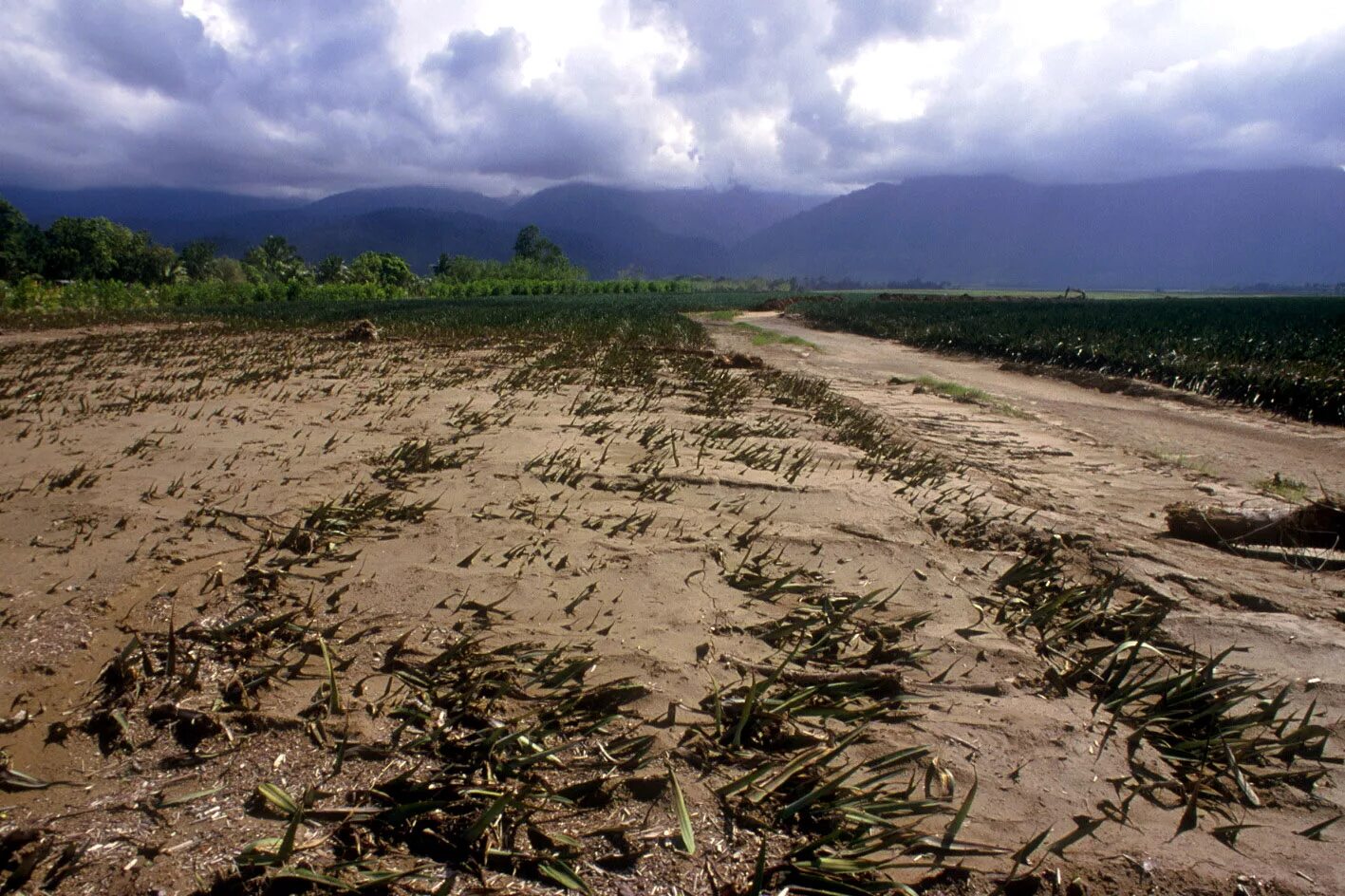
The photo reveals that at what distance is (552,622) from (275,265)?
81790 mm

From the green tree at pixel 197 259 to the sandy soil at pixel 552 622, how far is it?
3350 inches

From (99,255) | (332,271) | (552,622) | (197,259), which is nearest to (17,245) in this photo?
(99,255)

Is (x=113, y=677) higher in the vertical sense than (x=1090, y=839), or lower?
higher

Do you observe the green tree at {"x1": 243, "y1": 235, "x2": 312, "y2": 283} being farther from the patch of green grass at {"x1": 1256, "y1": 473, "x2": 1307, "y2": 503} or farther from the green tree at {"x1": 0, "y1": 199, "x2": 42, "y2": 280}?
the patch of green grass at {"x1": 1256, "y1": 473, "x2": 1307, "y2": 503}

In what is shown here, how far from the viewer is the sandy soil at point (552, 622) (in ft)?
5.56

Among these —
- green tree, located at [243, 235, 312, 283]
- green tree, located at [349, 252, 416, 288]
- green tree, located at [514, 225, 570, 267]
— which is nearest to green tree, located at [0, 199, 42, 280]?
green tree, located at [243, 235, 312, 283]

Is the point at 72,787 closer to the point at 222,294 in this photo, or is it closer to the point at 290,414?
the point at 290,414

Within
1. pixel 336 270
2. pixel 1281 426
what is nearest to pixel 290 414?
pixel 1281 426

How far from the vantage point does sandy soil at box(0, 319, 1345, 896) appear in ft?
5.56

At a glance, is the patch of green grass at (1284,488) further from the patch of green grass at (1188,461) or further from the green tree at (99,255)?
the green tree at (99,255)

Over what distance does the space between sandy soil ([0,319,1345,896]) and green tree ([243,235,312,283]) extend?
57.4 meters

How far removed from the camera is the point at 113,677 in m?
2.12

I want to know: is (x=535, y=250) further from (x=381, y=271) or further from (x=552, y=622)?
(x=552, y=622)

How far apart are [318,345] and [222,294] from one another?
38.3 m
